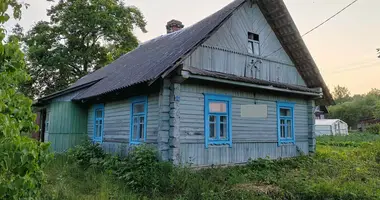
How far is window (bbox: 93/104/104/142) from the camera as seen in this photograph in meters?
11.8

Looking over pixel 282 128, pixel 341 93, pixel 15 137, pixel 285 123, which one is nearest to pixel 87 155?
pixel 282 128

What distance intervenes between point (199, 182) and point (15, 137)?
16.8ft

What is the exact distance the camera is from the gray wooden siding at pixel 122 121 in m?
8.72

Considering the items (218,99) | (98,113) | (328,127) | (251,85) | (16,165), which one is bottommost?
(16,165)

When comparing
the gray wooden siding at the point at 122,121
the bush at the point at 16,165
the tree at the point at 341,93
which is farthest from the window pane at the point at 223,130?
the tree at the point at 341,93

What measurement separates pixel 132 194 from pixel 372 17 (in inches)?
383

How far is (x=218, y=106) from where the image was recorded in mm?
9445

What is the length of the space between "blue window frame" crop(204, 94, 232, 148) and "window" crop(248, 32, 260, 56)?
2.42m

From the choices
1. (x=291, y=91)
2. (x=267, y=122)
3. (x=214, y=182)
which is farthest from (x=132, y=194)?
(x=291, y=91)

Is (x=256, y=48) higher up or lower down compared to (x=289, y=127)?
higher up

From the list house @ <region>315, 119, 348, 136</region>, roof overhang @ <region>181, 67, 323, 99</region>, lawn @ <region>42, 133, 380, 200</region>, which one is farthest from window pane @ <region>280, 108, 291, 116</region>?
house @ <region>315, 119, 348, 136</region>

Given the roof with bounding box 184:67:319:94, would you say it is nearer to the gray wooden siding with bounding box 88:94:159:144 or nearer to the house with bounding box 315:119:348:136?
the gray wooden siding with bounding box 88:94:159:144

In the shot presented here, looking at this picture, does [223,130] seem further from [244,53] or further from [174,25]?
[174,25]

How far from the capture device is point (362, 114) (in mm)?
65375
